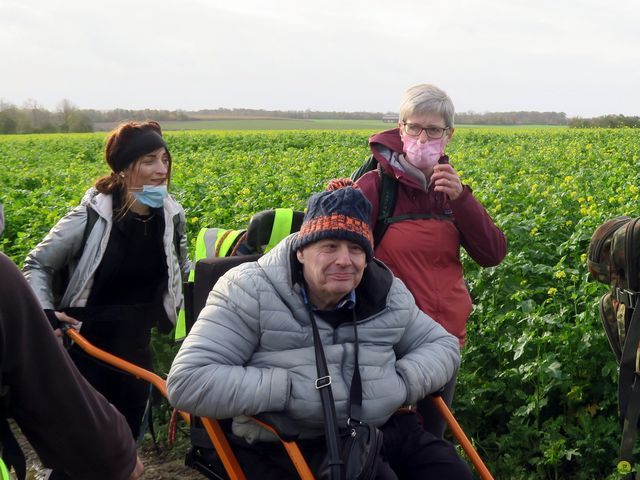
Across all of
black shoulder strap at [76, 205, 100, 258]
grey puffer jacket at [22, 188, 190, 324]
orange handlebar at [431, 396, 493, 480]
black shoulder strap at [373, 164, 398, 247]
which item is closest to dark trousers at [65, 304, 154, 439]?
grey puffer jacket at [22, 188, 190, 324]

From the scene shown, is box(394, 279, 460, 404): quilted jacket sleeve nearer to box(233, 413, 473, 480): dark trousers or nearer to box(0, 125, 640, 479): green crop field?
box(233, 413, 473, 480): dark trousers

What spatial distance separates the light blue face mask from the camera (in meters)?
3.91

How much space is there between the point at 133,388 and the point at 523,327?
2275 millimetres

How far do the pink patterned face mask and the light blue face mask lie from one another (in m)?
1.26

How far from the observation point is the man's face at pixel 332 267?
9.36 ft

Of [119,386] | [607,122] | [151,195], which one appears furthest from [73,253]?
[607,122]

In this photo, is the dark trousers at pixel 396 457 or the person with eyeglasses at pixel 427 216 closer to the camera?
the dark trousers at pixel 396 457

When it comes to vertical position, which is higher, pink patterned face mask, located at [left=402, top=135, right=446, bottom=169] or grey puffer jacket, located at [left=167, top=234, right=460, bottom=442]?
pink patterned face mask, located at [left=402, top=135, right=446, bottom=169]

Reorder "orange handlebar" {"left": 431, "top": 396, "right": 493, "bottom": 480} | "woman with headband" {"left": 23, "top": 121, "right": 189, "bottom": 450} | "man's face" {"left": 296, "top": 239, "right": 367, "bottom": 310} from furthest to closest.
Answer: "woman with headband" {"left": 23, "top": 121, "right": 189, "bottom": 450} < "man's face" {"left": 296, "top": 239, "right": 367, "bottom": 310} < "orange handlebar" {"left": 431, "top": 396, "right": 493, "bottom": 480}

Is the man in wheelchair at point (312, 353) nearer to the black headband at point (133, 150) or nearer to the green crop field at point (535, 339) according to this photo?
the black headband at point (133, 150)

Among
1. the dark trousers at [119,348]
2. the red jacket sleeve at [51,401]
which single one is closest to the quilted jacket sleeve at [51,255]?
the dark trousers at [119,348]

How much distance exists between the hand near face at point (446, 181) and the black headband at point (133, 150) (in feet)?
4.76

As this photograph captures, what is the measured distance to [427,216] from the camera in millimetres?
3316

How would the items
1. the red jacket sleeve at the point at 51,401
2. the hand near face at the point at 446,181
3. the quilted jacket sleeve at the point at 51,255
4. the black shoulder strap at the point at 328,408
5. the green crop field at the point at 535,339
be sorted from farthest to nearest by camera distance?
the green crop field at the point at 535,339 < the quilted jacket sleeve at the point at 51,255 < the hand near face at the point at 446,181 < the black shoulder strap at the point at 328,408 < the red jacket sleeve at the point at 51,401
